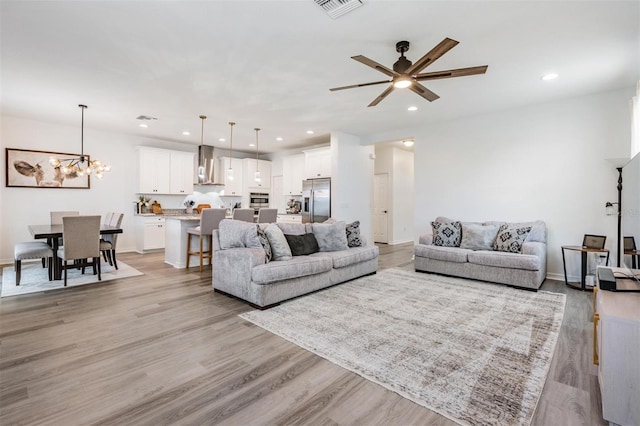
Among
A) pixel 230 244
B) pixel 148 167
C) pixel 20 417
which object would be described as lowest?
pixel 20 417

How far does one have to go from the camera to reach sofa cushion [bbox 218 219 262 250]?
3654 mm

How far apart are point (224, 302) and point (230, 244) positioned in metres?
0.70

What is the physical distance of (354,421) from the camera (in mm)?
1622

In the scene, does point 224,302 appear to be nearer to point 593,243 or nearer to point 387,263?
point 387,263

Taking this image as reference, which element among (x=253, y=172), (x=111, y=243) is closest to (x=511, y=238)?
(x=111, y=243)

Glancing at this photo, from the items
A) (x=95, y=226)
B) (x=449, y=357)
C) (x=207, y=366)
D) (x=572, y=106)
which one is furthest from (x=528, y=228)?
(x=95, y=226)

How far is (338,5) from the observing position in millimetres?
2383

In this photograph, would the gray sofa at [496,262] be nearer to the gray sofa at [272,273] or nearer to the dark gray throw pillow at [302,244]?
the gray sofa at [272,273]

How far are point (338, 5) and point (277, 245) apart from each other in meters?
2.51

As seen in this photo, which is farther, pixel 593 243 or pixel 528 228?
pixel 528 228

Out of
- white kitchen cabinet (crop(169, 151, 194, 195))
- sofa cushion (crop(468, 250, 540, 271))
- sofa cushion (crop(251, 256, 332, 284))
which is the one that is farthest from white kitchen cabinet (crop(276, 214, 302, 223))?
sofa cushion (crop(468, 250, 540, 271))

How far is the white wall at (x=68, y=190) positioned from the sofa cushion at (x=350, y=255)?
5.36 metres

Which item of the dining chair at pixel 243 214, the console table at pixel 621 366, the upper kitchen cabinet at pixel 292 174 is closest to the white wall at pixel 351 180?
the upper kitchen cabinet at pixel 292 174

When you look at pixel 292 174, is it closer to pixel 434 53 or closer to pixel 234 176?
pixel 234 176
